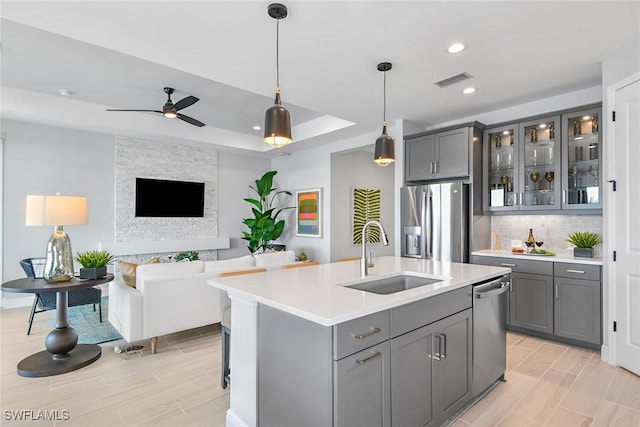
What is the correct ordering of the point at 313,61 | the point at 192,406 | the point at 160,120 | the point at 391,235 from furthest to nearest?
the point at 391,235
the point at 160,120
the point at 313,61
the point at 192,406

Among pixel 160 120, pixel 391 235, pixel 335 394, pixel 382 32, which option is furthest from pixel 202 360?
pixel 391 235

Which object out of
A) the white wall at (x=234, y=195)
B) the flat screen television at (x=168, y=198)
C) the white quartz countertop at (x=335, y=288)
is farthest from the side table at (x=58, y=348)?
the white wall at (x=234, y=195)

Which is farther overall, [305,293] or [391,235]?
[391,235]

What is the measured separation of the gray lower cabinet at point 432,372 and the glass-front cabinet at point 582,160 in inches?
91.2

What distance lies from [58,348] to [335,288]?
8.99 ft

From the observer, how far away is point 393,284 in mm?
2502

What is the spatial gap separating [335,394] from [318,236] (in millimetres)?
5280

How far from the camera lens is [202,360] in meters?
3.11

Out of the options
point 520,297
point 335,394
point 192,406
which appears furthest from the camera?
point 520,297

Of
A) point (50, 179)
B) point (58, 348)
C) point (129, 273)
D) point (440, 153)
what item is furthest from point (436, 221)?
point (50, 179)

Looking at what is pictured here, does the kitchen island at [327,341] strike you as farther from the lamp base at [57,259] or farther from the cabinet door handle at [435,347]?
the lamp base at [57,259]

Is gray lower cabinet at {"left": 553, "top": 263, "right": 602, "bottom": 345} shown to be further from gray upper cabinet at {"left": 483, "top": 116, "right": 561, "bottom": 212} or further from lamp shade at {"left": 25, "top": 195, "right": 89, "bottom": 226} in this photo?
lamp shade at {"left": 25, "top": 195, "right": 89, "bottom": 226}

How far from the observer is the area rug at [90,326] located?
363 cm

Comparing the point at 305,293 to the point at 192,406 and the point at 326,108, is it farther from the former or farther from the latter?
the point at 326,108
